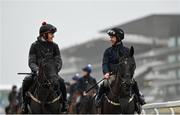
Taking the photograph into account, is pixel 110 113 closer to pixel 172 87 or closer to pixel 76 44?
pixel 172 87

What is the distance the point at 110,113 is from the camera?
11.2m

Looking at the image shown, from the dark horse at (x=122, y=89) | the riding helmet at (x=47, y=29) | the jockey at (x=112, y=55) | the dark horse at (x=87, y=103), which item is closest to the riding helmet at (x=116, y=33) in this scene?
the jockey at (x=112, y=55)

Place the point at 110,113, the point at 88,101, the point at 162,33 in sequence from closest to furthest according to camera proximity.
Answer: the point at 110,113
the point at 88,101
the point at 162,33

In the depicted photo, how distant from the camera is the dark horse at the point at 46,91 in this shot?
10.7m

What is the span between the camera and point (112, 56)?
11648mm

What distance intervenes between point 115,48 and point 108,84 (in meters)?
0.96

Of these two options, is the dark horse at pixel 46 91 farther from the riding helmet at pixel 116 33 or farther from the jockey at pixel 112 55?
the riding helmet at pixel 116 33

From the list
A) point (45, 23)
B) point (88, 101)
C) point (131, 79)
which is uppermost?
point (45, 23)

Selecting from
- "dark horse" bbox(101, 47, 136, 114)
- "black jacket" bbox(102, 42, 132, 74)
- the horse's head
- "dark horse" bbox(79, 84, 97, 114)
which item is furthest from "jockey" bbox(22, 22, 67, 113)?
"dark horse" bbox(79, 84, 97, 114)

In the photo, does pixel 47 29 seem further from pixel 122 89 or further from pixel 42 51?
pixel 122 89

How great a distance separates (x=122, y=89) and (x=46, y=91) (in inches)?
69.0

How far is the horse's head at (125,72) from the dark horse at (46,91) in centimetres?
143

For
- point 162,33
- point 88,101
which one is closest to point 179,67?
point 162,33

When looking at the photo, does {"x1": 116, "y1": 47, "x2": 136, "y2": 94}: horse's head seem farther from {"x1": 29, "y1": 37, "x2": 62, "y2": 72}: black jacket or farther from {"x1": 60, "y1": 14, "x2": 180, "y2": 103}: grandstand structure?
{"x1": 60, "y1": 14, "x2": 180, "y2": 103}: grandstand structure
